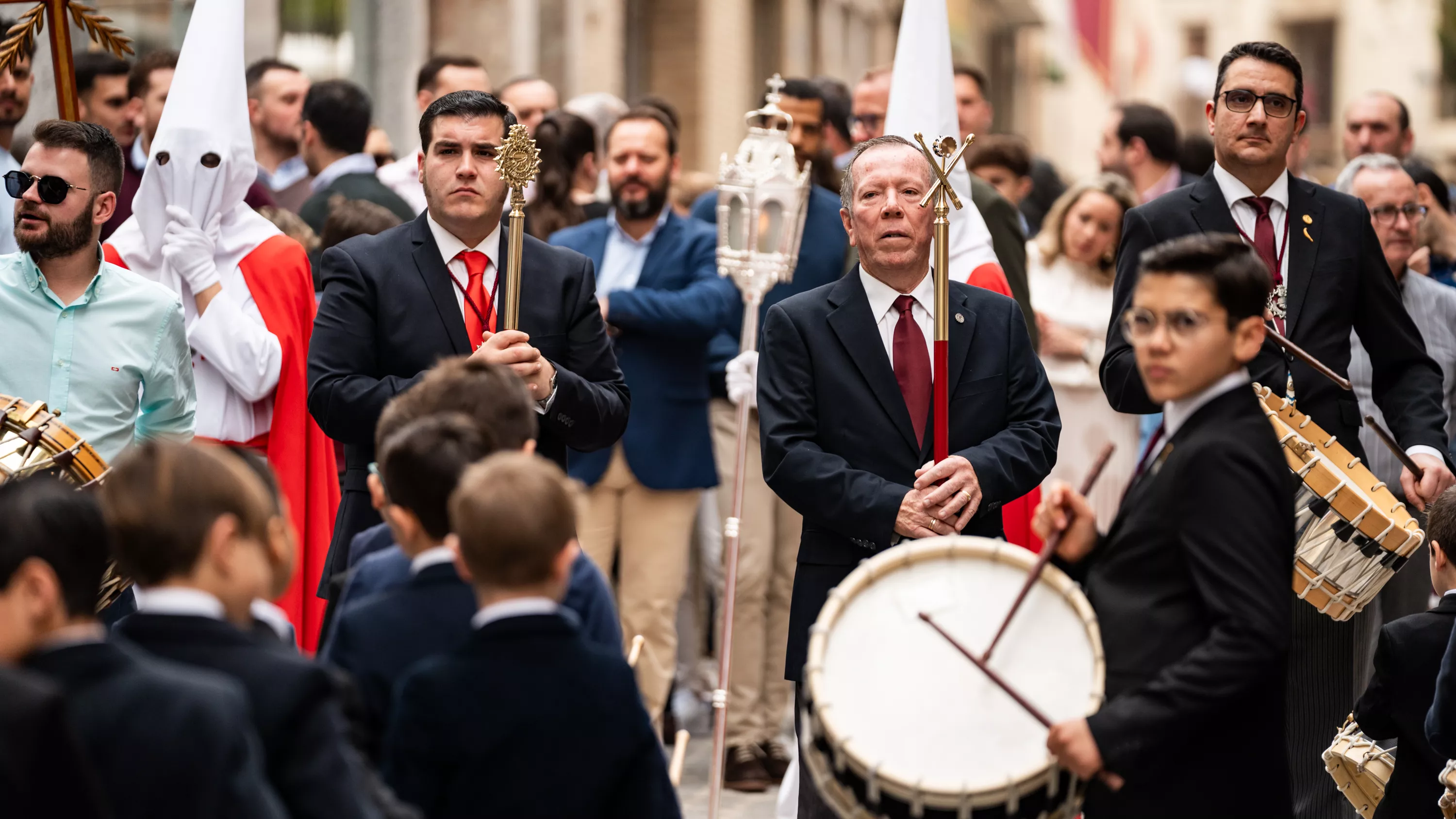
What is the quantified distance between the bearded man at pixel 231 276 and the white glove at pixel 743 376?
58.8 inches

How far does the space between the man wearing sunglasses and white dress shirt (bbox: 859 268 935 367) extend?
2037mm

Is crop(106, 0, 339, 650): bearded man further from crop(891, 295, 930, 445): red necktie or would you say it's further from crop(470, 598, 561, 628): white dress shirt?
crop(470, 598, 561, 628): white dress shirt

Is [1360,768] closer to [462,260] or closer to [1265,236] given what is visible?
[1265,236]

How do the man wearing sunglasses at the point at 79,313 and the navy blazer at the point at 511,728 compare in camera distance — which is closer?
the navy blazer at the point at 511,728

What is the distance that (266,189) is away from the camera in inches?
311

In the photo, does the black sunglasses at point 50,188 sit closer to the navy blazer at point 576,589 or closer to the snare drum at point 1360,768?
the navy blazer at point 576,589

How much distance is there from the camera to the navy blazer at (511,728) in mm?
3188

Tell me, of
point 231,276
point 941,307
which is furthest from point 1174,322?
point 231,276

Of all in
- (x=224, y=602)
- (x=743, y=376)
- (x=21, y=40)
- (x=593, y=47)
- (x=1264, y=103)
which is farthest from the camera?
(x=593, y=47)

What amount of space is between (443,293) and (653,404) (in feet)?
7.61

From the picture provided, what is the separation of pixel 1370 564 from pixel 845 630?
1.77 m

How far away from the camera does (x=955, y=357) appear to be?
485cm

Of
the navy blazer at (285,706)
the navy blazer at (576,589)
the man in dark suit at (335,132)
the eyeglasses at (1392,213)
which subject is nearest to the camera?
the navy blazer at (285,706)

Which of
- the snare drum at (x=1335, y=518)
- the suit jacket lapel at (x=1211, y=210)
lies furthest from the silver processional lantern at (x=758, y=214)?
the snare drum at (x=1335, y=518)
